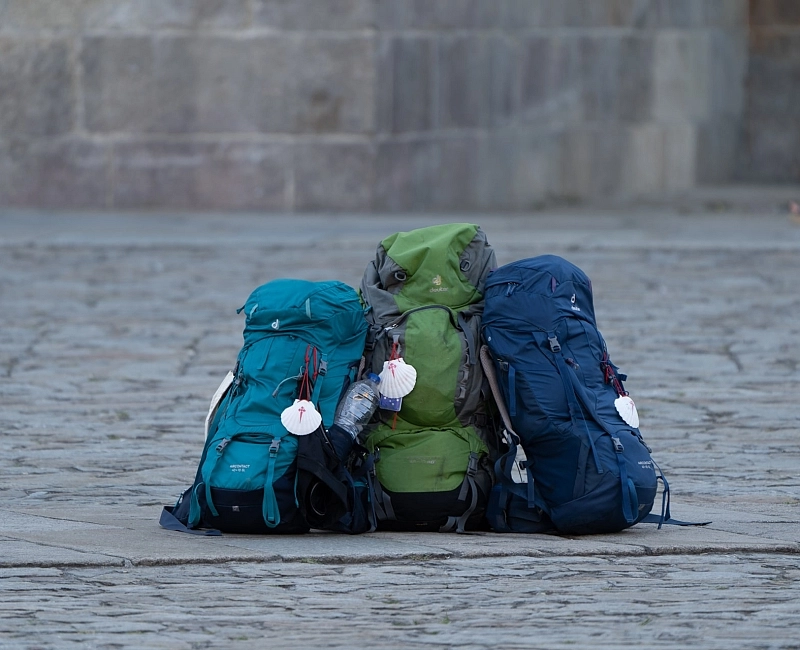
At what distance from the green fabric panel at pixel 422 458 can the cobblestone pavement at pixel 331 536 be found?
0.51 feet

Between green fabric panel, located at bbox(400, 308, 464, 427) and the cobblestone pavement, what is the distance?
1.14ft

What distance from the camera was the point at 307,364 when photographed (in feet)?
15.0

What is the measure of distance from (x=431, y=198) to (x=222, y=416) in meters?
9.47

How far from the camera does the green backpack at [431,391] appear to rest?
460cm

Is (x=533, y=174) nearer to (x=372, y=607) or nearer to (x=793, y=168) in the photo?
(x=793, y=168)

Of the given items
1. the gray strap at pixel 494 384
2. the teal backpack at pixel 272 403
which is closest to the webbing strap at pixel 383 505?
the teal backpack at pixel 272 403

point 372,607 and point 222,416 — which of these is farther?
point 222,416

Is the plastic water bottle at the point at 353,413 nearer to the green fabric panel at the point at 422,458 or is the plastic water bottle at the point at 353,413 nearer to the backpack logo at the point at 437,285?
the green fabric panel at the point at 422,458

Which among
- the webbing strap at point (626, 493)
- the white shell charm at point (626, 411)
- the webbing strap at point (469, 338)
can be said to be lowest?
the webbing strap at point (626, 493)

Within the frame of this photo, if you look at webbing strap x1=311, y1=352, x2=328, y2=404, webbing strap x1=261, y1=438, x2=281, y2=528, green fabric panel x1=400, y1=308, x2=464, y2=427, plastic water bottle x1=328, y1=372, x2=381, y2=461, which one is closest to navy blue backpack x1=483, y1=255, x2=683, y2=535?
green fabric panel x1=400, y1=308, x2=464, y2=427

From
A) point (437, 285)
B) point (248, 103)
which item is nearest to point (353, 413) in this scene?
point (437, 285)

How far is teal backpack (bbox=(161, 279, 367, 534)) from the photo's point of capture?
14.6 feet

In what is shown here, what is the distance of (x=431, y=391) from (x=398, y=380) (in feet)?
0.34

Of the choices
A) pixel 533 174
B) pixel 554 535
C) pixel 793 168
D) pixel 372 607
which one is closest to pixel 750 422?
pixel 554 535
